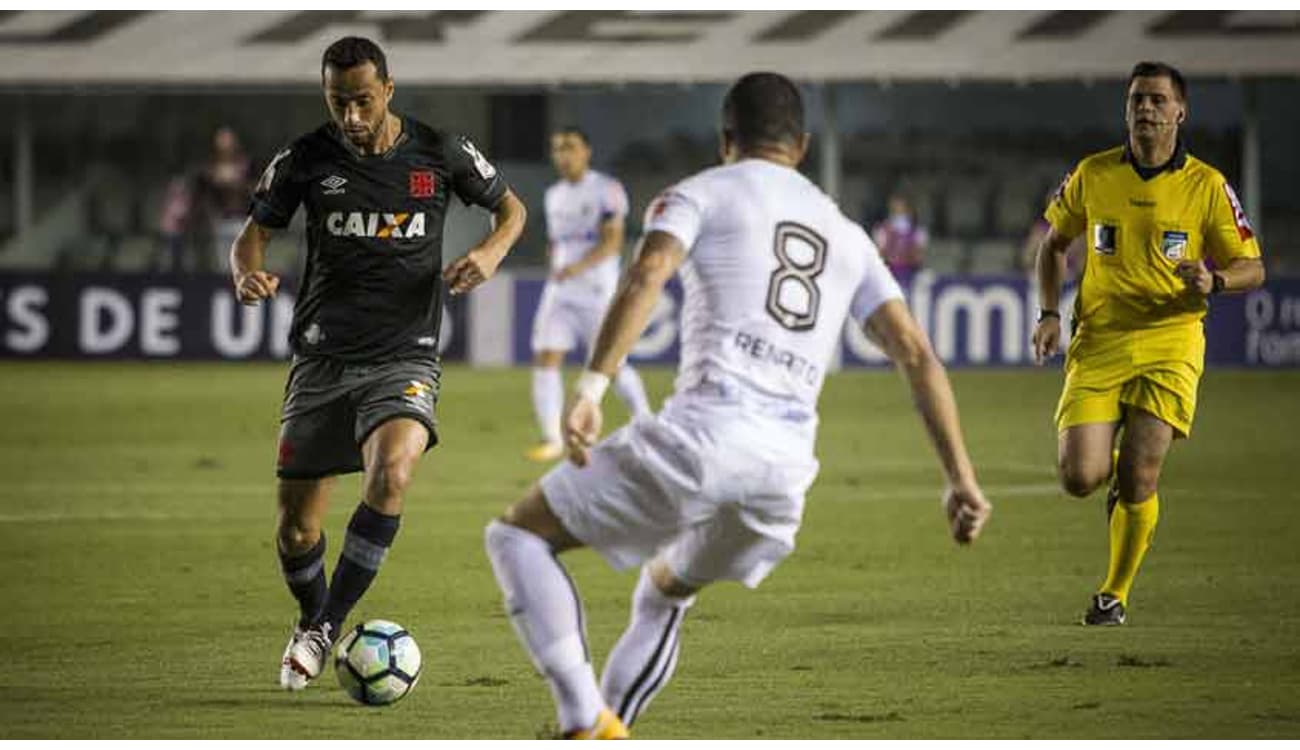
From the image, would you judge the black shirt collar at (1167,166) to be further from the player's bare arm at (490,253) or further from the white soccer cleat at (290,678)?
the white soccer cleat at (290,678)

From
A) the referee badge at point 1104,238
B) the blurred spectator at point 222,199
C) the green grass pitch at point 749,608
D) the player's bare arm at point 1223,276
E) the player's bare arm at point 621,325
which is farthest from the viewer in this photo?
the blurred spectator at point 222,199

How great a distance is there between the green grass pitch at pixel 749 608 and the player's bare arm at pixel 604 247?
146 centimetres

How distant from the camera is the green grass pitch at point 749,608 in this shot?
8250 mm

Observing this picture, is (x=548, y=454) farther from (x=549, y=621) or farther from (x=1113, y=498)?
(x=549, y=621)

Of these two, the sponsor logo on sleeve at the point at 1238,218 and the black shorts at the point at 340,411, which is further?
the sponsor logo on sleeve at the point at 1238,218

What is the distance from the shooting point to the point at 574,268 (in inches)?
745

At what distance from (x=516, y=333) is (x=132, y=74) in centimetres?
587

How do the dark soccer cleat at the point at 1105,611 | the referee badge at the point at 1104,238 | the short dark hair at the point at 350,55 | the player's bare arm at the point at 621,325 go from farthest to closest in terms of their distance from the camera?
the referee badge at the point at 1104,238 → the dark soccer cleat at the point at 1105,611 → the short dark hair at the point at 350,55 → the player's bare arm at the point at 621,325

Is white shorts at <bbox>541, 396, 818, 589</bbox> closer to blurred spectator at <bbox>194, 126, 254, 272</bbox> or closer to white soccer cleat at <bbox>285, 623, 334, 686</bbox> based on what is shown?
white soccer cleat at <bbox>285, 623, 334, 686</bbox>

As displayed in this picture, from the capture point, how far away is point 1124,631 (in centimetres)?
1023

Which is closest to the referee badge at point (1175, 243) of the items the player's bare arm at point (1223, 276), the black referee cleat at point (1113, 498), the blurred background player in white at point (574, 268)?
the player's bare arm at point (1223, 276)

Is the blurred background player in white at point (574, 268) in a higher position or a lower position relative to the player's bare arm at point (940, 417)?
lower

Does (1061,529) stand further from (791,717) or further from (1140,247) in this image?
(791,717)

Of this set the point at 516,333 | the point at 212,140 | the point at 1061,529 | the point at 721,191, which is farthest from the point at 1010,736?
the point at 212,140
